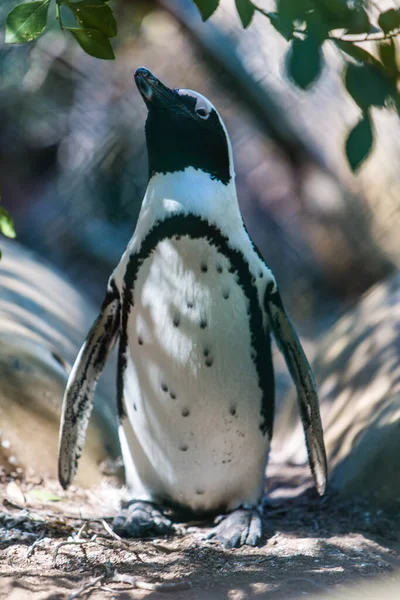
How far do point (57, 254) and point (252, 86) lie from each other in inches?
73.2

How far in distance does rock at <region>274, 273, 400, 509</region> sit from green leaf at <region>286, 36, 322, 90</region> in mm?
1890

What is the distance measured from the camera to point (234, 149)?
6.11m

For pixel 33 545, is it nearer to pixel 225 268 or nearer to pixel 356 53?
pixel 225 268

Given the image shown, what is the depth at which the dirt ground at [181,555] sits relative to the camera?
6.17 ft

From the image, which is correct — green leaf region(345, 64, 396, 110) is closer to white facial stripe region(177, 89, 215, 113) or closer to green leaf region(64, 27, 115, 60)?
green leaf region(64, 27, 115, 60)

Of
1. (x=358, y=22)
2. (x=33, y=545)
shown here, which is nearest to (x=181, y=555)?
(x=33, y=545)

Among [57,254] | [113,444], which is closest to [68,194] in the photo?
[57,254]

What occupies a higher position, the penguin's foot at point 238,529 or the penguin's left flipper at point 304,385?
the penguin's left flipper at point 304,385

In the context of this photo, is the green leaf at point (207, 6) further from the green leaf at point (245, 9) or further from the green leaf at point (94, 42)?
the green leaf at point (94, 42)

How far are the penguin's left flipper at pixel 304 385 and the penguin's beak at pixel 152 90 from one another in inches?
26.6

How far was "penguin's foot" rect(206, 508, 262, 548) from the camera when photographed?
2.39m

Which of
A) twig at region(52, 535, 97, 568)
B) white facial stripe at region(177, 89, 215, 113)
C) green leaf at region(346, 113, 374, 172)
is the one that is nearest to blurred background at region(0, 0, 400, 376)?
white facial stripe at region(177, 89, 215, 113)

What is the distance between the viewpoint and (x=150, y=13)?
622 cm

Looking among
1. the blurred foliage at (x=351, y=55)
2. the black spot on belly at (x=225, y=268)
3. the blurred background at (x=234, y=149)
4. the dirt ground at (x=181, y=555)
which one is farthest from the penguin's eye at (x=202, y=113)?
the blurred background at (x=234, y=149)
